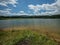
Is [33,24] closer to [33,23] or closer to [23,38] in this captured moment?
[33,23]

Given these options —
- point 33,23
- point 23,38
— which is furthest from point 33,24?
point 23,38

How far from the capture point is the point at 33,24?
176 cm

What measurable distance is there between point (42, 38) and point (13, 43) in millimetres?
407

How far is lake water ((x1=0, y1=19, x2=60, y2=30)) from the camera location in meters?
1.73

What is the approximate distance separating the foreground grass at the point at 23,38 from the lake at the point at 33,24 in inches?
3.3

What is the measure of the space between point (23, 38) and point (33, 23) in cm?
25

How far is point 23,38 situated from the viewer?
5.73 ft

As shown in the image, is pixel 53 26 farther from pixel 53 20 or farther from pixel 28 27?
pixel 28 27

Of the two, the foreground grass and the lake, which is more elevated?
the lake

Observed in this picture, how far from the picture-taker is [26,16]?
1.76 meters

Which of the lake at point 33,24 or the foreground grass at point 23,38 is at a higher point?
the lake at point 33,24

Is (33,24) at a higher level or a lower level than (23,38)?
higher

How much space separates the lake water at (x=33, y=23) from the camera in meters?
1.73

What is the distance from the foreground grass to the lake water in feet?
0.28
